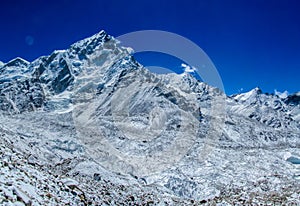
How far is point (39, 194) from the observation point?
25859mm

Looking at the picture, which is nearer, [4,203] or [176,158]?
[4,203]

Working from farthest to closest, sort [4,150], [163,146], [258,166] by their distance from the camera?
[163,146], [258,166], [4,150]

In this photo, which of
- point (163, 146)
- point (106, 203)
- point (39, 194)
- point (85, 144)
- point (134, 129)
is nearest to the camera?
point (39, 194)

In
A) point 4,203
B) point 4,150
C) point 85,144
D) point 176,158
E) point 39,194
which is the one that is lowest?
point 4,203

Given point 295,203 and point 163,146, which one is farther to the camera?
point 163,146

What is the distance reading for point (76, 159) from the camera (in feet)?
307

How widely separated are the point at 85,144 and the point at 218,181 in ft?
181

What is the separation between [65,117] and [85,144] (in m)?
63.9

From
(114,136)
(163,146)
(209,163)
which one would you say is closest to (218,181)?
(209,163)

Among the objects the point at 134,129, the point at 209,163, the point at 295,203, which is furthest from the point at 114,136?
the point at 295,203

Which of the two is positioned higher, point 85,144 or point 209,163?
point 209,163

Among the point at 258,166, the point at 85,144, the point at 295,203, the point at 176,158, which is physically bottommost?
the point at 295,203

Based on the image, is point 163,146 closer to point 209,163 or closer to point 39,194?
point 209,163

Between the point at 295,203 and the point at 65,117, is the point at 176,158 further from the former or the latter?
the point at 295,203
